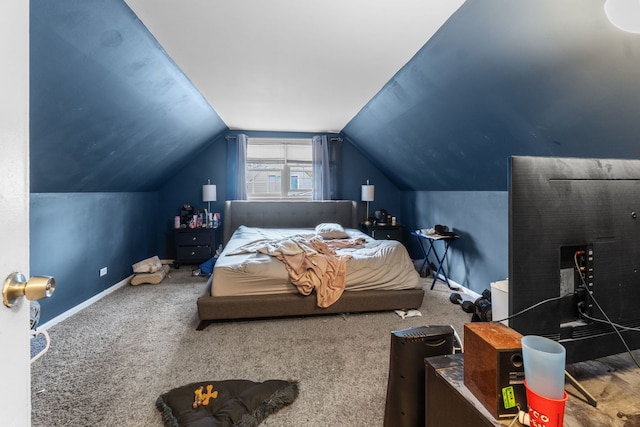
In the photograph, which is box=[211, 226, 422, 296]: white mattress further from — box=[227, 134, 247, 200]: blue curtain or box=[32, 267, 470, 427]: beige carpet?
box=[227, 134, 247, 200]: blue curtain

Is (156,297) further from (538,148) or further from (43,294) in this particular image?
(538,148)

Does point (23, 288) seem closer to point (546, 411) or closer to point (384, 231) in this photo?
point (546, 411)

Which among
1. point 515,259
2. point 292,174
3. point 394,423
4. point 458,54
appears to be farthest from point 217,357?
point 292,174

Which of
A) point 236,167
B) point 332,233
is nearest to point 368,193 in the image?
point 332,233

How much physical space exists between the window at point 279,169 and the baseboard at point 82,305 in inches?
92.6

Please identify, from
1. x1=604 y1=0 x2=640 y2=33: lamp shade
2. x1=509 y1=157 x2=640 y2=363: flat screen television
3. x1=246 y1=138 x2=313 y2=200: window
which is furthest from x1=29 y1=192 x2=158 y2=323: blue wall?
x1=604 y1=0 x2=640 y2=33: lamp shade

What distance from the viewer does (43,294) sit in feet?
1.80

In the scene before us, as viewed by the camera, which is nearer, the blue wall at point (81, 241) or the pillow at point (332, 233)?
the blue wall at point (81, 241)

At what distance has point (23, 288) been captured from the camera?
0.53m

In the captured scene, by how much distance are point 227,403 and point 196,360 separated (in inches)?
23.6

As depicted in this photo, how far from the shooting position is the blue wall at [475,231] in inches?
116

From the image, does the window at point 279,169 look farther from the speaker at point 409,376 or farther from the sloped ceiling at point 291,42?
the speaker at point 409,376

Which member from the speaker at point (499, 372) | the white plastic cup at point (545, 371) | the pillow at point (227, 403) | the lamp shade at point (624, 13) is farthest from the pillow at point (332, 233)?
the white plastic cup at point (545, 371)

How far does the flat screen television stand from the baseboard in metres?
3.40
